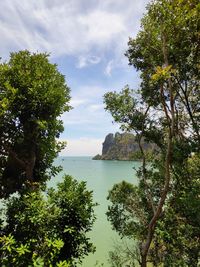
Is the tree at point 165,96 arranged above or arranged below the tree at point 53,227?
above

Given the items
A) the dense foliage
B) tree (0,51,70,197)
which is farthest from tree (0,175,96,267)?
tree (0,51,70,197)

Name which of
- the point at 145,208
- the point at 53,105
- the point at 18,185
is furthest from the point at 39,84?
the point at 145,208

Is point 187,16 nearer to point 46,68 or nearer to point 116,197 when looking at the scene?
point 46,68

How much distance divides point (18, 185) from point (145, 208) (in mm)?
7016

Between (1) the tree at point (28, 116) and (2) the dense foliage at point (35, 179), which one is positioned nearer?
(2) the dense foliage at point (35, 179)

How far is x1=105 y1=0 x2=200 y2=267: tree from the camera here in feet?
32.5

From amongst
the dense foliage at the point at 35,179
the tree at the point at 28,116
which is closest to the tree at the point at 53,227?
the dense foliage at the point at 35,179

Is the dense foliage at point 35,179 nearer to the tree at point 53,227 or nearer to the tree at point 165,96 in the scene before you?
the tree at point 53,227

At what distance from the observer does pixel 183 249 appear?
41.5ft

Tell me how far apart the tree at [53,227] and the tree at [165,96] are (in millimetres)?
3428

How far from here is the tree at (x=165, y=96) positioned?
9898mm

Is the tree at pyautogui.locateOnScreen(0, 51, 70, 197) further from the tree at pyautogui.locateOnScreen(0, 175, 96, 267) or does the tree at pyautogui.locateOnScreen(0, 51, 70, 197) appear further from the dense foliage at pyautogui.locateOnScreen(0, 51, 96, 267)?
the tree at pyautogui.locateOnScreen(0, 175, 96, 267)

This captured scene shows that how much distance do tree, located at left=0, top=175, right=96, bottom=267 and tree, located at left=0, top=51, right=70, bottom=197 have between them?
8.63ft

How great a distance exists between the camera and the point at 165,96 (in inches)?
486
